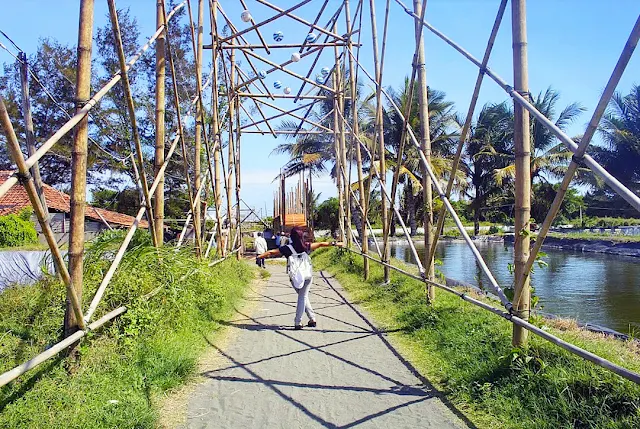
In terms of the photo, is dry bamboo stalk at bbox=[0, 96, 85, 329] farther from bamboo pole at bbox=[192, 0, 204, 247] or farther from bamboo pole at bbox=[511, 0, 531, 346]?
bamboo pole at bbox=[192, 0, 204, 247]

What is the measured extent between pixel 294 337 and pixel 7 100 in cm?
2044

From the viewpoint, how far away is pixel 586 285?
13.8m

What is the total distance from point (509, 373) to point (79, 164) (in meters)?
3.86

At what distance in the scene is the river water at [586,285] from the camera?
9852 mm

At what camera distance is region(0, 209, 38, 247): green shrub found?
15.1 meters

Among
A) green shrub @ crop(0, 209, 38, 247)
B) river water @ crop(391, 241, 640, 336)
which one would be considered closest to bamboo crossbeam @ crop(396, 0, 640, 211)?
river water @ crop(391, 241, 640, 336)

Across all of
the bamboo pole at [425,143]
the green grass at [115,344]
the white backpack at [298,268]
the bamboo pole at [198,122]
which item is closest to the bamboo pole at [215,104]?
the bamboo pole at [198,122]

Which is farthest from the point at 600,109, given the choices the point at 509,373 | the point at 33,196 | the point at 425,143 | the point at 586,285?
the point at 586,285

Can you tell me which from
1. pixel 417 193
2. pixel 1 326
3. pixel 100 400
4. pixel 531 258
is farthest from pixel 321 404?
pixel 417 193

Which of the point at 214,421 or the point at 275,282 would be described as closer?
the point at 214,421

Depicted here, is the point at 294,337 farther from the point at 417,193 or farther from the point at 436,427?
the point at 417,193

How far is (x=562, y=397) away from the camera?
3.68 metres

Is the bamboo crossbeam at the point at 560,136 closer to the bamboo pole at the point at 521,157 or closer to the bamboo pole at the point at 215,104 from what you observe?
the bamboo pole at the point at 521,157

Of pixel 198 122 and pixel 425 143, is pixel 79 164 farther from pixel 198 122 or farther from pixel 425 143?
pixel 198 122
